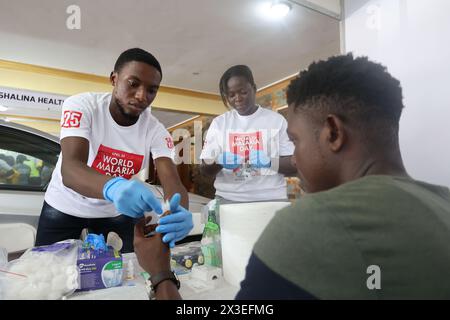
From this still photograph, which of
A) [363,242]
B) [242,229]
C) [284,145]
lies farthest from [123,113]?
[363,242]

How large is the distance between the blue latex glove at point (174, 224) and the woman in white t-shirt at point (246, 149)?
0.72m

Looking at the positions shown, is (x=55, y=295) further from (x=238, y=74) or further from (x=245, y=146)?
(x=238, y=74)

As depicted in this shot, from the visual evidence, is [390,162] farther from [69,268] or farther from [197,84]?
[197,84]

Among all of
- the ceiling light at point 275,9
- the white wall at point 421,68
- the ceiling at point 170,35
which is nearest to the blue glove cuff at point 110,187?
the white wall at point 421,68

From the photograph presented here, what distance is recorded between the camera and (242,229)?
66 centimetres

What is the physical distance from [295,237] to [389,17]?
124 centimetres

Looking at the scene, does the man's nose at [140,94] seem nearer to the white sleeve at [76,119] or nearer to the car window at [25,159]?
the white sleeve at [76,119]

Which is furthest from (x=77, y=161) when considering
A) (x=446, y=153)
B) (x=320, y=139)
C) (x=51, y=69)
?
(x=51, y=69)

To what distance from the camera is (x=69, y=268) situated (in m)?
0.64

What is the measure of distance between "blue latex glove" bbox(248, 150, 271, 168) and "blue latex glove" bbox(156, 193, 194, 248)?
80 centimetres

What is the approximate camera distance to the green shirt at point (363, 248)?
33 cm

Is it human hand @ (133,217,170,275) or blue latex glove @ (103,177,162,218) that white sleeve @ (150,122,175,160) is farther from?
human hand @ (133,217,170,275)

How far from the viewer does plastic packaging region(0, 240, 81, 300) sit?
58cm

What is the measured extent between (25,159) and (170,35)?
67.9 inches
